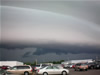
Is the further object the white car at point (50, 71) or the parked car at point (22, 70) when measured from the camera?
Answer: the parked car at point (22, 70)

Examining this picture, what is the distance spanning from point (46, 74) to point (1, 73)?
9.07 metres

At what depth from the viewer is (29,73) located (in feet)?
91.4

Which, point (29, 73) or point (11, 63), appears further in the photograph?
point (11, 63)

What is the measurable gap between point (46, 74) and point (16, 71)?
5.64m

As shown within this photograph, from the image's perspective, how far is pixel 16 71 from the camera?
2733cm

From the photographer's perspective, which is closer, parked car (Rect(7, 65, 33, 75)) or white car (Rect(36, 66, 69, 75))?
white car (Rect(36, 66, 69, 75))

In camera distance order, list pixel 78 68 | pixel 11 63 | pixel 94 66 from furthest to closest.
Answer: pixel 11 63 → pixel 94 66 → pixel 78 68

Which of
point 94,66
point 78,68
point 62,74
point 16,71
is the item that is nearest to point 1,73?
point 16,71

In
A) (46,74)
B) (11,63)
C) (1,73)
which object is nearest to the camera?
(1,73)

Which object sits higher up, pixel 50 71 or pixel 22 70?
pixel 22 70

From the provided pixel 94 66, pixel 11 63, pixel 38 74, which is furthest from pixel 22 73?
pixel 11 63

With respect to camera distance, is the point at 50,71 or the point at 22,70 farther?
the point at 22,70

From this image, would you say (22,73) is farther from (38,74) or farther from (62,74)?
(62,74)

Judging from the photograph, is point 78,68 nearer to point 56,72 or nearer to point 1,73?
point 56,72
